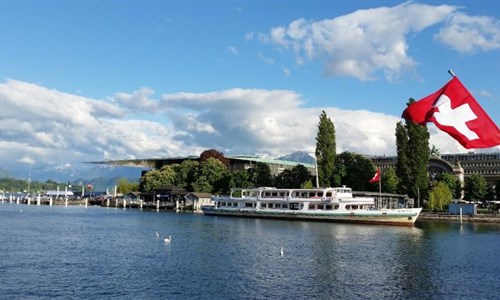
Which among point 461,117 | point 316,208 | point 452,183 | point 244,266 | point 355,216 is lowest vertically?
point 244,266

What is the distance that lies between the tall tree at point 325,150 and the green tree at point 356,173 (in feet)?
29.3

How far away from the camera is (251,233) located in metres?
67.2

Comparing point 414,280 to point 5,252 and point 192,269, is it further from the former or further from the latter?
point 5,252

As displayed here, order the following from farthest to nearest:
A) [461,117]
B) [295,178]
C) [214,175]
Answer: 1. [214,175]
2. [295,178]
3. [461,117]

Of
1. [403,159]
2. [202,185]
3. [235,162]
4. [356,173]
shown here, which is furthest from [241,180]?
[403,159]

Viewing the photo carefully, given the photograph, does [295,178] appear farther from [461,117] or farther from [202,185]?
[461,117]

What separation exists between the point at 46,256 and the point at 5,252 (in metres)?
4.85

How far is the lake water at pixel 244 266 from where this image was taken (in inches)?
1196

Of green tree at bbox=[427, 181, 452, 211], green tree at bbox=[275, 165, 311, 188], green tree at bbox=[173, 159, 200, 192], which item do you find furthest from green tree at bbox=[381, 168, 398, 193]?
green tree at bbox=[173, 159, 200, 192]

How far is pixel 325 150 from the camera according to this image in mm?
106438

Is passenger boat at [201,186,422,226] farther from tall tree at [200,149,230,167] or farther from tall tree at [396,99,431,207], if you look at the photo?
tall tree at [200,149,230,167]

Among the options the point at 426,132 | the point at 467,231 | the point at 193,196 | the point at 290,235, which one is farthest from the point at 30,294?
the point at 193,196

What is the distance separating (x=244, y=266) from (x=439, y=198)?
75.8 metres

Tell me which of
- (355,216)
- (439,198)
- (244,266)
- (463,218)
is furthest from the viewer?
(439,198)
